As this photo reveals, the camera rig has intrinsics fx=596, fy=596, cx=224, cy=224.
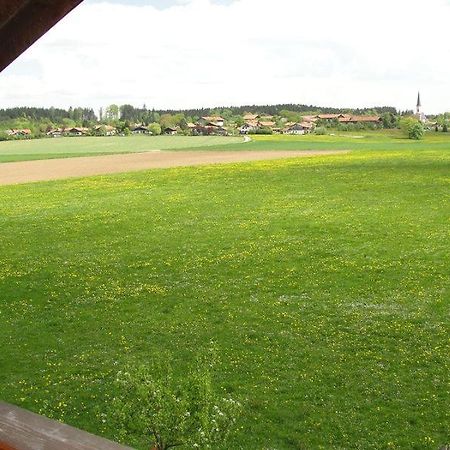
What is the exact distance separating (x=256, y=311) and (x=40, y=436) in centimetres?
1187

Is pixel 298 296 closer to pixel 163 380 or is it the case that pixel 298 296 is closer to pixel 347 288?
pixel 347 288

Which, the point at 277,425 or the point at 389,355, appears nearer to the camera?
the point at 277,425

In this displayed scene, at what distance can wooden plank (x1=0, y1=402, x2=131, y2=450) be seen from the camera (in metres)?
2.76

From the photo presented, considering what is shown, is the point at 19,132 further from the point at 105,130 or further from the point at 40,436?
the point at 40,436

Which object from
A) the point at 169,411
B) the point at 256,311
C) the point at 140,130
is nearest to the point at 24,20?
the point at 169,411

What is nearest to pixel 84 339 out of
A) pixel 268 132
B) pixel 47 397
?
pixel 47 397

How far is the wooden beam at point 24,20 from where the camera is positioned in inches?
100

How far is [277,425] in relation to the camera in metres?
9.30

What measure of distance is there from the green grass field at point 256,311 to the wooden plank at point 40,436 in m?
5.86

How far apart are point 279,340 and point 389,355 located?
2276mm

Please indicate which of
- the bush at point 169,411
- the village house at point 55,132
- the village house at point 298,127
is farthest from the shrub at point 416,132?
the bush at point 169,411

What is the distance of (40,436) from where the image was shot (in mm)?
2840

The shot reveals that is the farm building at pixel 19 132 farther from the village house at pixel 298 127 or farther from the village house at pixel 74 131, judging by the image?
the village house at pixel 298 127

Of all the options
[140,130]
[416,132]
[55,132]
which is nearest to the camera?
[416,132]
